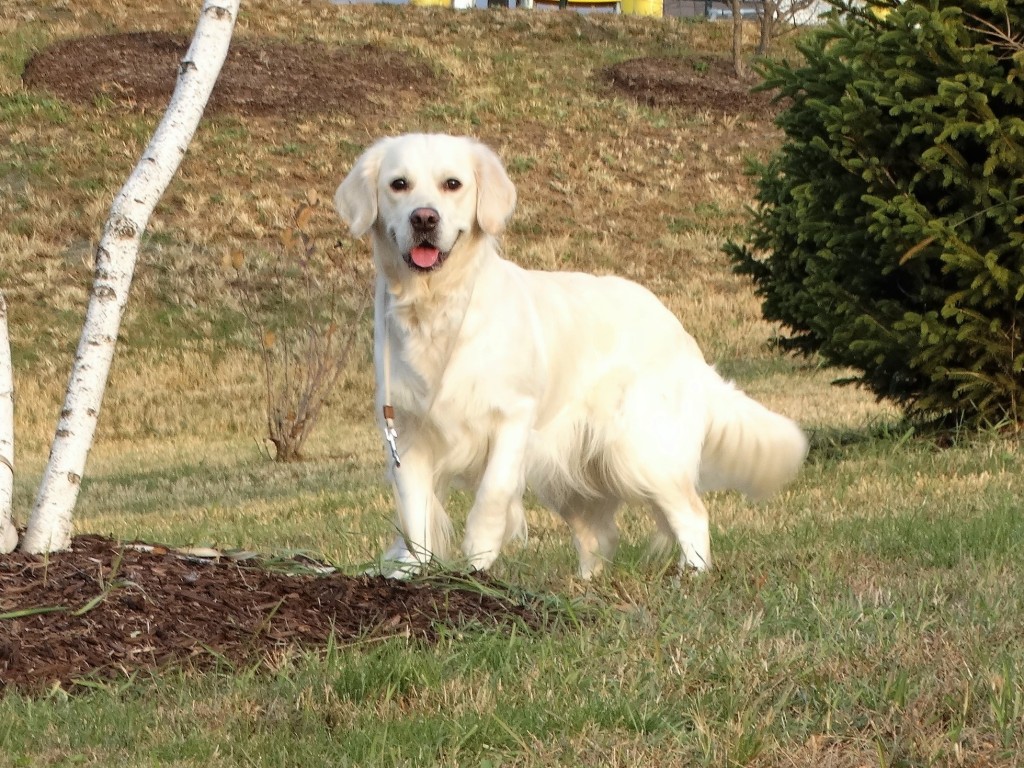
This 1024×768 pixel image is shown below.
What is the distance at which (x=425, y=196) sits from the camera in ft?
15.5

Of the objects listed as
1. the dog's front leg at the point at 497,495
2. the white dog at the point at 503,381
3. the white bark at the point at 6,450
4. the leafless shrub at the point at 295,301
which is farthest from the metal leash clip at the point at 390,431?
the leafless shrub at the point at 295,301

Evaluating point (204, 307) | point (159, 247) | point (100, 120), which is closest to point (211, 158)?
point (100, 120)

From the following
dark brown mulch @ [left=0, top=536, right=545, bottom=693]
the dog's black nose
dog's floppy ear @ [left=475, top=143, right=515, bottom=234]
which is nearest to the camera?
dark brown mulch @ [left=0, top=536, right=545, bottom=693]

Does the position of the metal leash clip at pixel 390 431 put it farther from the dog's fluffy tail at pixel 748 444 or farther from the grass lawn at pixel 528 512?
the dog's fluffy tail at pixel 748 444

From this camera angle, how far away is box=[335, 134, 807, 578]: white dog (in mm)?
4711

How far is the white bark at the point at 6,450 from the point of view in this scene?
414 cm

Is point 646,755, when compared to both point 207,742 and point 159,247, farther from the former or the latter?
point 159,247

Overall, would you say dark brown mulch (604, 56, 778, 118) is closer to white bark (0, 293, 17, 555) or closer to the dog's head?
the dog's head

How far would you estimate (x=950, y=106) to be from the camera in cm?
729

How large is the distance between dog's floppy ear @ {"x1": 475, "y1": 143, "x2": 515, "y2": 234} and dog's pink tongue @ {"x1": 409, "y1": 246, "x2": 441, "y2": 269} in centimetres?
27

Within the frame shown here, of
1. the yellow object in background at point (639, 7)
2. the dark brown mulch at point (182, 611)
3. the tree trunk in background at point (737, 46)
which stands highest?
the yellow object in background at point (639, 7)

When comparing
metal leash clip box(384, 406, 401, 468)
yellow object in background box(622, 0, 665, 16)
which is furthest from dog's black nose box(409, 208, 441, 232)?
yellow object in background box(622, 0, 665, 16)

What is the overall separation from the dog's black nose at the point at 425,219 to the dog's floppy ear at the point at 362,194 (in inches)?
9.6

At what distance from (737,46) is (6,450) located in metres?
24.9
